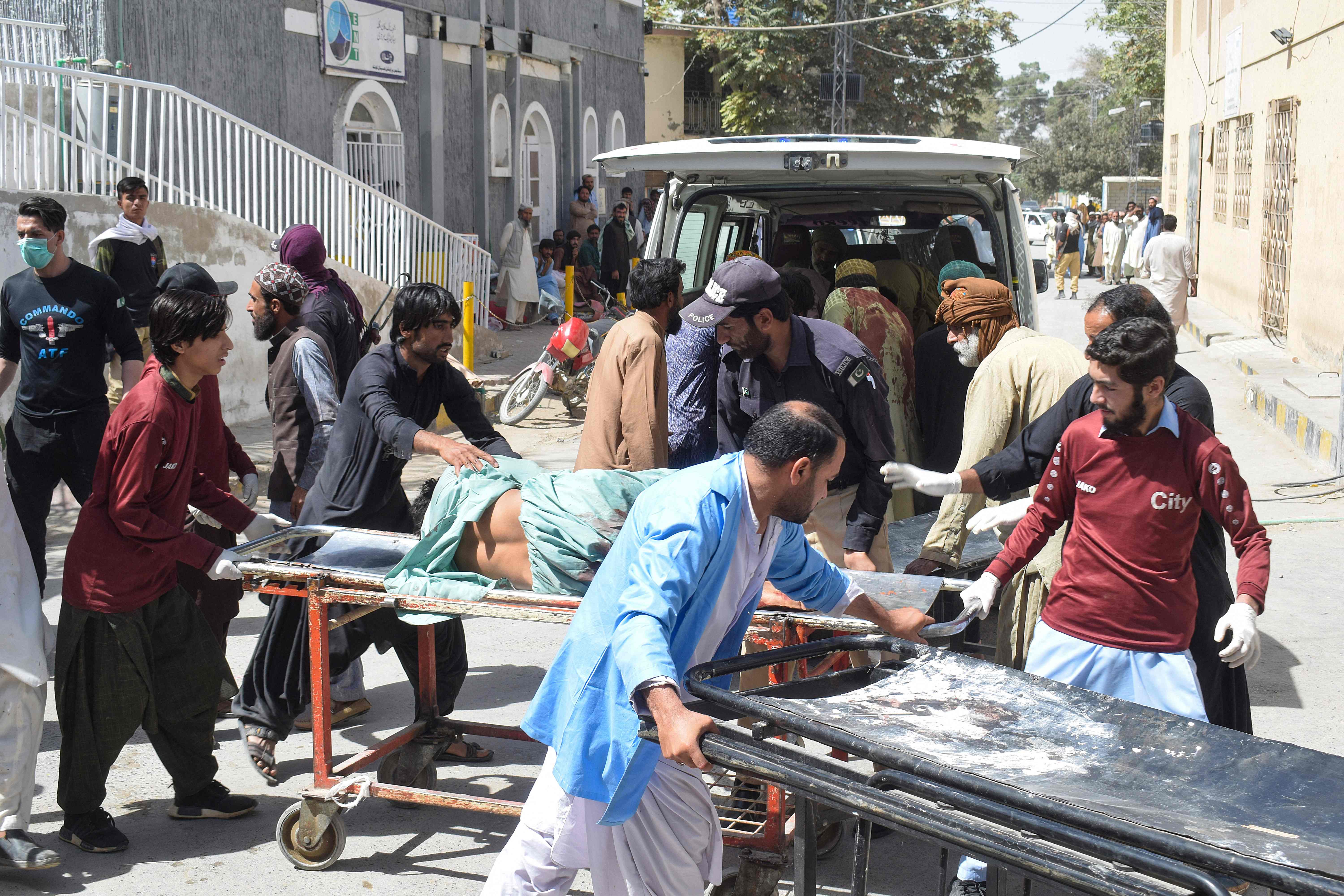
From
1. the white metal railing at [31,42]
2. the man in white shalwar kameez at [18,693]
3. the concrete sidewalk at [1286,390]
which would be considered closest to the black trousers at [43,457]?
the man in white shalwar kameez at [18,693]

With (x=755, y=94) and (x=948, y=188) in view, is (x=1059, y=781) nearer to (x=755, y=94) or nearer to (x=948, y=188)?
(x=948, y=188)

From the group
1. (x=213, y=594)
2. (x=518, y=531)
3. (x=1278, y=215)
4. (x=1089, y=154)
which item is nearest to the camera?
(x=518, y=531)

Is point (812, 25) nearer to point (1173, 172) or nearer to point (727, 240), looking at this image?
point (1173, 172)

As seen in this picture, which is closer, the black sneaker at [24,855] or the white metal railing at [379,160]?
the black sneaker at [24,855]

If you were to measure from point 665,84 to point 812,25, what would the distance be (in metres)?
5.72

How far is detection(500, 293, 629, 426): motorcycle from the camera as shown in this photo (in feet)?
37.9

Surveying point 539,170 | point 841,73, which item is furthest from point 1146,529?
point 841,73

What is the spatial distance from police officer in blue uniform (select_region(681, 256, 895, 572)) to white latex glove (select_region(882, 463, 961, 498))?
0.41m

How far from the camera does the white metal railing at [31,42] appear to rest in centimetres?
1098

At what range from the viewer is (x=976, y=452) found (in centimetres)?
421

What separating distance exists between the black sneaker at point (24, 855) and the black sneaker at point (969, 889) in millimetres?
2638

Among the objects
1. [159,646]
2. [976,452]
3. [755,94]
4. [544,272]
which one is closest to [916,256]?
[976,452]

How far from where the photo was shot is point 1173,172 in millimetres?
26078

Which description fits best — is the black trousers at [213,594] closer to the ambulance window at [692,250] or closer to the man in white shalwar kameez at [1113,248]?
the ambulance window at [692,250]
